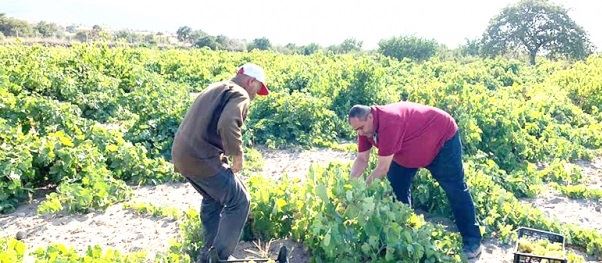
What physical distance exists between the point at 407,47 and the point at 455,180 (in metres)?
28.8

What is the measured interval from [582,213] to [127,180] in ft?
17.6

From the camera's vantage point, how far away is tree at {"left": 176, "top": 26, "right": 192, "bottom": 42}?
4984 cm

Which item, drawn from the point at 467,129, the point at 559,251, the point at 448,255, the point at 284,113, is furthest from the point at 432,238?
the point at 284,113

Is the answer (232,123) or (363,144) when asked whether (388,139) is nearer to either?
(363,144)

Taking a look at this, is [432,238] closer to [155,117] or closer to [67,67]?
[155,117]

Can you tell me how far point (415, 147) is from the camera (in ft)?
14.8

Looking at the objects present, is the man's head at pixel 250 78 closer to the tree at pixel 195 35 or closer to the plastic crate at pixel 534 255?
the plastic crate at pixel 534 255

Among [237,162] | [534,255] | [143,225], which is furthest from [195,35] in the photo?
[534,255]

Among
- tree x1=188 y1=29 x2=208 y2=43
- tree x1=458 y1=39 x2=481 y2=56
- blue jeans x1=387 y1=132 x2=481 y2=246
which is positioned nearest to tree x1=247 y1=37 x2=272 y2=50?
tree x1=188 y1=29 x2=208 y2=43

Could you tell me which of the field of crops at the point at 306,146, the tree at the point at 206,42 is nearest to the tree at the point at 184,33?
the tree at the point at 206,42

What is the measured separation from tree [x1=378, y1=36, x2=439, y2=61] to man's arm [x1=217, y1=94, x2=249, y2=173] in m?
28.9

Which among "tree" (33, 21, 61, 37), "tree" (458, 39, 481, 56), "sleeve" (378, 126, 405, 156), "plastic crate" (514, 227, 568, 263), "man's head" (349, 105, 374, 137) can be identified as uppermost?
"man's head" (349, 105, 374, 137)

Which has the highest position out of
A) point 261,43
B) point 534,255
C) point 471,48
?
point 534,255

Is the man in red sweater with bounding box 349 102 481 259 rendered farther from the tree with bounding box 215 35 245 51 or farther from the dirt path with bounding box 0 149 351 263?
the tree with bounding box 215 35 245 51
